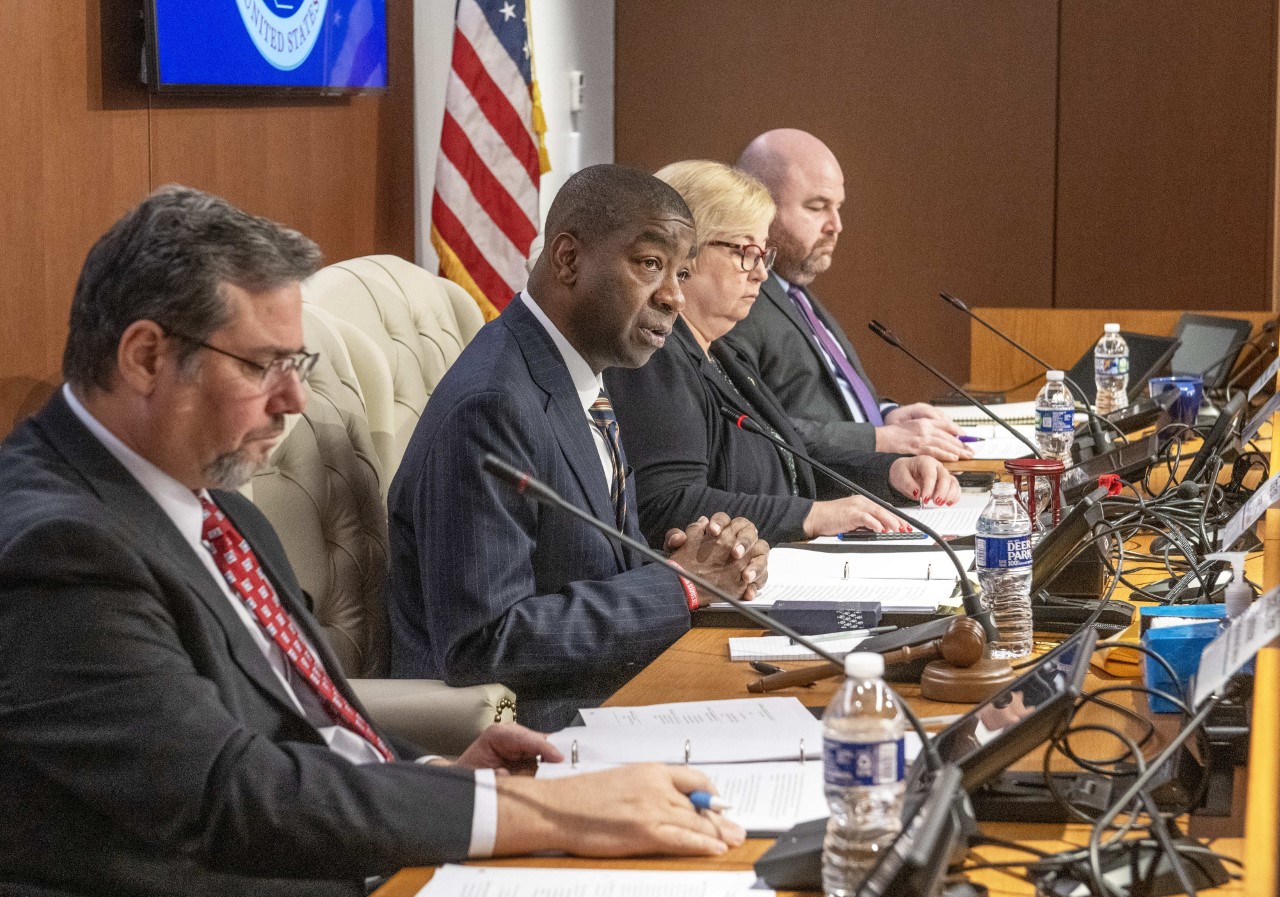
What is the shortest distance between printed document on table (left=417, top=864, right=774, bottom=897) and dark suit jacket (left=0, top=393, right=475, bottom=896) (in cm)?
5

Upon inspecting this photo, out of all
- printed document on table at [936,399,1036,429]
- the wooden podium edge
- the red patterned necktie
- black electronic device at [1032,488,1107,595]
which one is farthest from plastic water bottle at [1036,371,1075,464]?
the wooden podium edge

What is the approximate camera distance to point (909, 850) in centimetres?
104

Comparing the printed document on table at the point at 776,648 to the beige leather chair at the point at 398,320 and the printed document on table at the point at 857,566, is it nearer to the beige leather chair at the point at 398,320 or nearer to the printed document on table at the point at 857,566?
the printed document on table at the point at 857,566

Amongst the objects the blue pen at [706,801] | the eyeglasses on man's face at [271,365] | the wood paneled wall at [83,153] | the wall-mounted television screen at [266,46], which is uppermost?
the wall-mounted television screen at [266,46]

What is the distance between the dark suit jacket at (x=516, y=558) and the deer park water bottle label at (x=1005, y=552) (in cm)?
41

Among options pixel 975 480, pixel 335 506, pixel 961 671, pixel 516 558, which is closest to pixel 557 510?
pixel 516 558

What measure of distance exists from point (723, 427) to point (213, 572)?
163 centimetres

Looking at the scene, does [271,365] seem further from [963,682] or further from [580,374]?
[580,374]

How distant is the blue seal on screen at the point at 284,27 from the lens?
10.3ft

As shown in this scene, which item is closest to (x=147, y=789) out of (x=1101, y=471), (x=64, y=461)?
Answer: (x=64, y=461)

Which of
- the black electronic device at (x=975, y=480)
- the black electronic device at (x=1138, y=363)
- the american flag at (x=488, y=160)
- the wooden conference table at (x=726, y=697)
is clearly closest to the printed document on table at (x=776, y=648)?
the wooden conference table at (x=726, y=697)

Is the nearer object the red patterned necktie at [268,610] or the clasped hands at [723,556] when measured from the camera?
the red patterned necktie at [268,610]

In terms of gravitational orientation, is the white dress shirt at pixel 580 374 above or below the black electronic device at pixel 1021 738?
above

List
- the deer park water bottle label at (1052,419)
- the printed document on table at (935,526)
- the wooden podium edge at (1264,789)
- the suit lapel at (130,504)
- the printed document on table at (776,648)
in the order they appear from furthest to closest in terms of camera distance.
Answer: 1. the deer park water bottle label at (1052,419)
2. the printed document on table at (935,526)
3. the printed document on table at (776,648)
4. the suit lapel at (130,504)
5. the wooden podium edge at (1264,789)
